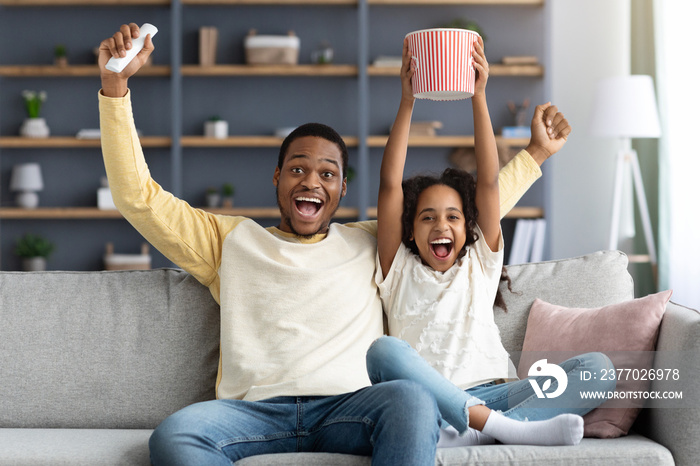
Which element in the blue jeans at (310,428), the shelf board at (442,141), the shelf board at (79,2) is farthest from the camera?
the shelf board at (79,2)

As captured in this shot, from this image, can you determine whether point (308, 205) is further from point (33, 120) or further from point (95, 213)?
point (33, 120)

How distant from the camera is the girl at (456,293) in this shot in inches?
58.5

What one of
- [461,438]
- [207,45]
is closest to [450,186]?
[461,438]

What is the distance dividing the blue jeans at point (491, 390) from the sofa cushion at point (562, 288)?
0.25 metres

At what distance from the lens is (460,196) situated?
1845mm

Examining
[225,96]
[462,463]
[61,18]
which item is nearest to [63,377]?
[462,463]

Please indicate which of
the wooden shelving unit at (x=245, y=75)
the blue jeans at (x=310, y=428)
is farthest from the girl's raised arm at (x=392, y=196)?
the wooden shelving unit at (x=245, y=75)

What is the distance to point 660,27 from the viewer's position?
3713mm

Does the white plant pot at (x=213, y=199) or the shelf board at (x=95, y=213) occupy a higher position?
the white plant pot at (x=213, y=199)

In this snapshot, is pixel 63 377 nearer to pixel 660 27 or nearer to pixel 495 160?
pixel 495 160

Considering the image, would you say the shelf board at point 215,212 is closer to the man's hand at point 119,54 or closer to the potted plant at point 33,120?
the potted plant at point 33,120

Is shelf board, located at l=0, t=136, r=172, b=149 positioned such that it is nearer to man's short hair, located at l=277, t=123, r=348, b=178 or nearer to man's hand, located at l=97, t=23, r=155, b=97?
man's short hair, located at l=277, t=123, r=348, b=178

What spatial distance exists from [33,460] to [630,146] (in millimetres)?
3786

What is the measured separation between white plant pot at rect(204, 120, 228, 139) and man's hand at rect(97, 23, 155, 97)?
2747 mm
